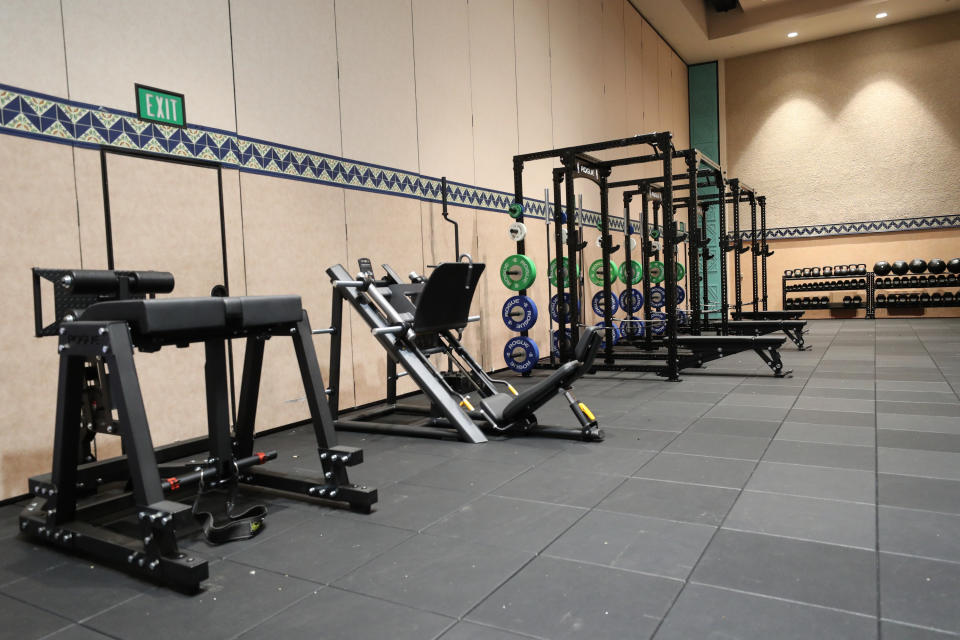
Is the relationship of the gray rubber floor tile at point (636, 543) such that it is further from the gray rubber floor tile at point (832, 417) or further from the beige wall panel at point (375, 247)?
the beige wall panel at point (375, 247)

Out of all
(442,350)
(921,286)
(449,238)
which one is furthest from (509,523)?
(921,286)

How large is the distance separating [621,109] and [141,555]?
29.3ft

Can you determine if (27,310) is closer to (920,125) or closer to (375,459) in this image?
(375,459)

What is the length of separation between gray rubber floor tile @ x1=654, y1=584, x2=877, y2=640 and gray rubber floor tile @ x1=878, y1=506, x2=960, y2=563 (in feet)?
1.69

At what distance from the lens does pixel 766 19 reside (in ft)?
35.8

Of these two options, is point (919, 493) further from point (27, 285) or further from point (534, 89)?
point (534, 89)

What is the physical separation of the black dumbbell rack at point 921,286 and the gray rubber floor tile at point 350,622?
39.5ft

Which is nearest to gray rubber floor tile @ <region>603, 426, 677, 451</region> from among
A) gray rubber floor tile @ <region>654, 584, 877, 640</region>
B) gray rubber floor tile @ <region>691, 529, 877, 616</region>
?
gray rubber floor tile @ <region>691, 529, 877, 616</region>

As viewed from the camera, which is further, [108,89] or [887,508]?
[108,89]

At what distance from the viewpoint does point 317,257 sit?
422 centimetres

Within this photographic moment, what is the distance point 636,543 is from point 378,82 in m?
3.90

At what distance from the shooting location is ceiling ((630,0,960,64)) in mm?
10281

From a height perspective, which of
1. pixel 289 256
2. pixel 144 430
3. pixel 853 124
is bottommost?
pixel 144 430

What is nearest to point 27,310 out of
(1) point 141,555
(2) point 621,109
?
(1) point 141,555
